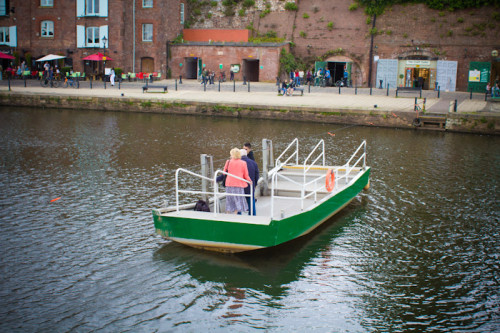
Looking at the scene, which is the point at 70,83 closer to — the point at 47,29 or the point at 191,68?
the point at 47,29

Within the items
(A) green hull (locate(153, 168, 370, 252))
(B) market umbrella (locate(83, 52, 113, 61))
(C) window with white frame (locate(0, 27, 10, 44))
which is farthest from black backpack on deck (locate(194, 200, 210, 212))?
(C) window with white frame (locate(0, 27, 10, 44))

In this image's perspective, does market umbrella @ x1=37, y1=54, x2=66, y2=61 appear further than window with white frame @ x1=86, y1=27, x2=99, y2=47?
No

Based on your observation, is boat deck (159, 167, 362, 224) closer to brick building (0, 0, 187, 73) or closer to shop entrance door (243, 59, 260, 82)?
shop entrance door (243, 59, 260, 82)

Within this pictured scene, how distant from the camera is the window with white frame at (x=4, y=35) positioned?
4676cm

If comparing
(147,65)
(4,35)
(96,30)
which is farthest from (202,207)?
(4,35)

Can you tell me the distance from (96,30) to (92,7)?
186cm

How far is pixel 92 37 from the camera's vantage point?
4431 cm

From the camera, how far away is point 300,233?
1035 cm

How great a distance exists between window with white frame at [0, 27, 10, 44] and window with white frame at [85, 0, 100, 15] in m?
8.32

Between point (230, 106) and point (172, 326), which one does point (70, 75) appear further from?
point (172, 326)

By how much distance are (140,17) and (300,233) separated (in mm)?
37899

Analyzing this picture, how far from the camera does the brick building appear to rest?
43688 millimetres

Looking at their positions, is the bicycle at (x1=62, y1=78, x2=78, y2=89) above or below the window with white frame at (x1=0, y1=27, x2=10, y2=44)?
below

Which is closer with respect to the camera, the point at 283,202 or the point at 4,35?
the point at 283,202
